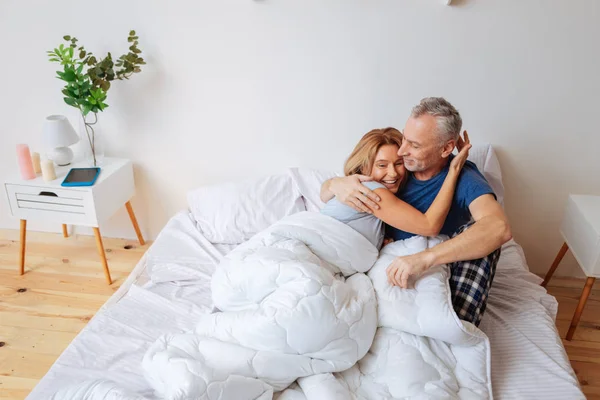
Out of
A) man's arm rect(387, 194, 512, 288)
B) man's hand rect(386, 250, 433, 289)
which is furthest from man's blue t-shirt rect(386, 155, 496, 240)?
man's hand rect(386, 250, 433, 289)

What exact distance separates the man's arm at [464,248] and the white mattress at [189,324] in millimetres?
326

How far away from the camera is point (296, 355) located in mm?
1394

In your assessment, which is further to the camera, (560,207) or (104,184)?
(560,207)

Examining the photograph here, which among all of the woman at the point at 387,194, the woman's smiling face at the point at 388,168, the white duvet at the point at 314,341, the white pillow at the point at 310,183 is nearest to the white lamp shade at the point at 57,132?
the white pillow at the point at 310,183

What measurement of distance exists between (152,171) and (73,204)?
43cm

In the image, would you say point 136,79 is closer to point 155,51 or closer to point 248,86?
point 155,51

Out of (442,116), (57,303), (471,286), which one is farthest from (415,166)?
(57,303)

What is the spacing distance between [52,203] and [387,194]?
59.5 inches

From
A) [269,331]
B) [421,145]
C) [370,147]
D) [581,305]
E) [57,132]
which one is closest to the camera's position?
[269,331]

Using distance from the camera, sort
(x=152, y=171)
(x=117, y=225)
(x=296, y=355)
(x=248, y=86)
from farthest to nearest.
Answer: (x=117, y=225), (x=152, y=171), (x=248, y=86), (x=296, y=355)

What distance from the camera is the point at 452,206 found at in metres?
1.78

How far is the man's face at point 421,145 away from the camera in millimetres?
1667

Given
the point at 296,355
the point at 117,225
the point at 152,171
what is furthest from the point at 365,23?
the point at 117,225

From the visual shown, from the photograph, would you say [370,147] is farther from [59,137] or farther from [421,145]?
[59,137]
